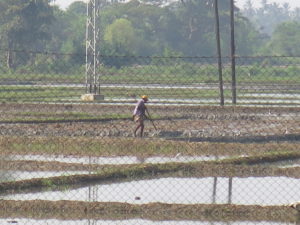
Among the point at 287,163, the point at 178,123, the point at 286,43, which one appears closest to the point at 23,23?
the point at 286,43

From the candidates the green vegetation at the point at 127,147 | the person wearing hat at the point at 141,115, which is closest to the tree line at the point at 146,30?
the person wearing hat at the point at 141,115

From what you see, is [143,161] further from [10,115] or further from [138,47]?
[138,47]

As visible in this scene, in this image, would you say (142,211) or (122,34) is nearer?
(142,211)

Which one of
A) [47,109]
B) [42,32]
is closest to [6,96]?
[47,109]

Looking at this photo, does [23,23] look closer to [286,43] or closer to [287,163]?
[286,43]

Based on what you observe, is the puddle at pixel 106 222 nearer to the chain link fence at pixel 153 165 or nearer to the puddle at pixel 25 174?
the chain link fence at pixel 153 165

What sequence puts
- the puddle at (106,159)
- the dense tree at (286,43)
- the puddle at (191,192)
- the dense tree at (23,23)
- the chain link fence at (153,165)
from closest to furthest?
the chain link fence at (153,165)
the puddle at (191,192)
the puddle at (106,159)
the dense tree at (23,23)
the dense tree at (286,43)

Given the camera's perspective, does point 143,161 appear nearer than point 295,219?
No

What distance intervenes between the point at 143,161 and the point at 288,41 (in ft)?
280

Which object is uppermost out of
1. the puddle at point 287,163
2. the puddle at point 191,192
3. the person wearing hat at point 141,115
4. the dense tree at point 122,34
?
the dense tree at point 122,34

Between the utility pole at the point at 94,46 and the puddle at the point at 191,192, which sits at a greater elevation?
the utility pole at the point at 94,46

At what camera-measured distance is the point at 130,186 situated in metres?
14.3

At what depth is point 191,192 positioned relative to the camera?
13773 millimetres

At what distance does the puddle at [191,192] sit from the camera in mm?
12969
